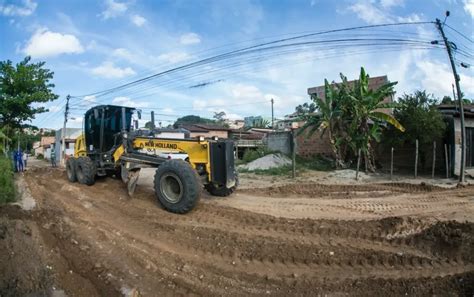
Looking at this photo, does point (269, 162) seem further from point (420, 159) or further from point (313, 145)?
point (420, 159)

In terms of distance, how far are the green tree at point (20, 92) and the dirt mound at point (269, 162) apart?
11678 mm

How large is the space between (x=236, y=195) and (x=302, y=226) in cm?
390

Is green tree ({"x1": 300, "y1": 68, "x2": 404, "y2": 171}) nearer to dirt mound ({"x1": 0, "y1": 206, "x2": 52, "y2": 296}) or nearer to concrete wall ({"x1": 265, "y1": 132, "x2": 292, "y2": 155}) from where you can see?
concrete wall ({"x1": 265, "y1": 132, "x2": 292, "y2": 155})

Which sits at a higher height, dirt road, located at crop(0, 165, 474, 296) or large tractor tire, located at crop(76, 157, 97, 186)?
large tractor tire, located at crop(76, 157, 97, 186)

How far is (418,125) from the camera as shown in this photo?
16.5 meters

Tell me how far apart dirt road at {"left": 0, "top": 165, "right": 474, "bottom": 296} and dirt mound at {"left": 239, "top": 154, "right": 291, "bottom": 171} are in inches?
419

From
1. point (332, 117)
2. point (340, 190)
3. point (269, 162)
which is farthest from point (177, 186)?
point (269, 162)

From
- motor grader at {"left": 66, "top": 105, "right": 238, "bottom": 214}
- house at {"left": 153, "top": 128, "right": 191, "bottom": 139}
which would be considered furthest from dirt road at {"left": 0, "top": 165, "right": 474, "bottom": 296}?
house at {"left": 153, "top": 128, "right": 191, "bottom": 139}

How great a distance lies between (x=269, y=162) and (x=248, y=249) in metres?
15.0

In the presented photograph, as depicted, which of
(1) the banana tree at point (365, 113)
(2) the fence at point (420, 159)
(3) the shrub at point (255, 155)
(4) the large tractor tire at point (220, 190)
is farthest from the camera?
(3) the shrub at point (255, 155)

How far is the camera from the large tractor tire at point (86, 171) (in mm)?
11805

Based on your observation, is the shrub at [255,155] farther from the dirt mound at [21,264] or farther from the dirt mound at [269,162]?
the dirt mound at [21,264]

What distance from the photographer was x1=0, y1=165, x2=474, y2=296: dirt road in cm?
411

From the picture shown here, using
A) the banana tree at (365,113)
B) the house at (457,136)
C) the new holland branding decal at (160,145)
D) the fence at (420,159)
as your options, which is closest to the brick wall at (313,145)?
the fence at (420,159)
